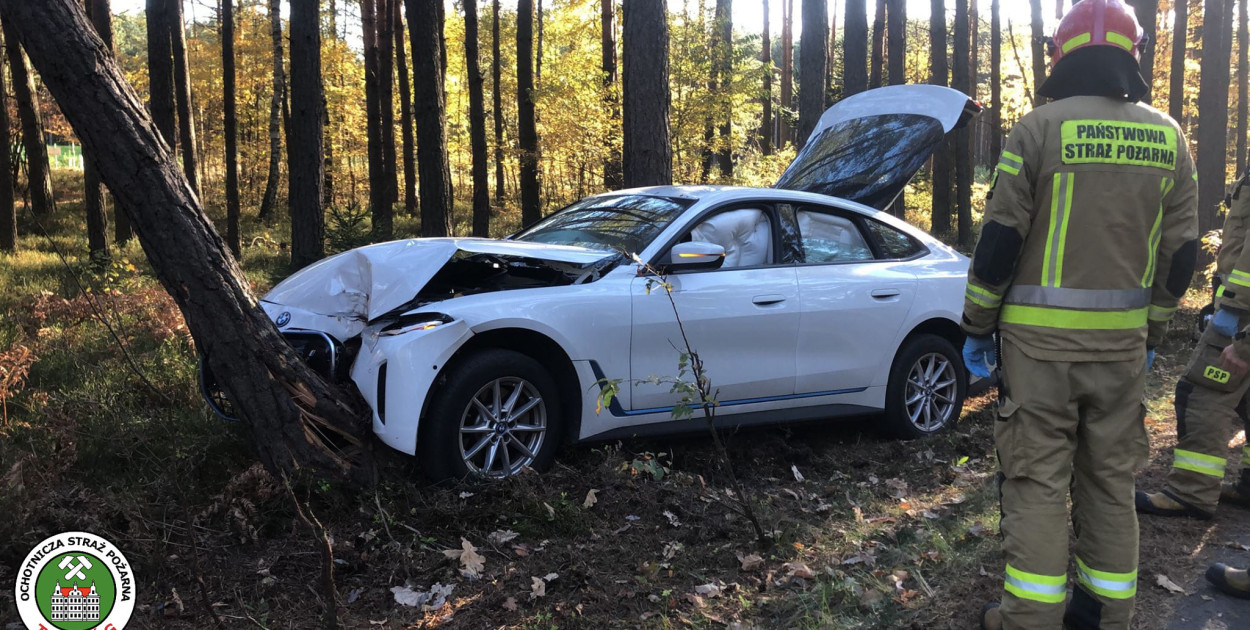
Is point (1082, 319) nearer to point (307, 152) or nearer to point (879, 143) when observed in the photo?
point (879, 143)

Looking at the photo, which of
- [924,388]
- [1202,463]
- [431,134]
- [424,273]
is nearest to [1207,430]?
[1202,463]

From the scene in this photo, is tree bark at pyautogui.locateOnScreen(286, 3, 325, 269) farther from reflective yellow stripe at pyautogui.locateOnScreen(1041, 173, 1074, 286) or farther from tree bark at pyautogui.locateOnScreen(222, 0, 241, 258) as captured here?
reflective yellow stripe at pyautogui.locateOnScreen(1041, 173, 1074, 286)

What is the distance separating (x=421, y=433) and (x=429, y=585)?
86cm

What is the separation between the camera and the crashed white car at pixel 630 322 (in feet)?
14.0

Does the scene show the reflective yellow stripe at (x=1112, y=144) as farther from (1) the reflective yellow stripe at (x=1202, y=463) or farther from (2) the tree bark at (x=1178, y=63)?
(2) the tree bark at (x=1178, y=63)

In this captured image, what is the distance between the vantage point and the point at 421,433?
415 cm

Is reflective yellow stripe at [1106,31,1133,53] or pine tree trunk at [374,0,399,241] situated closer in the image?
reflective yellow stripe at [1106,31,1133,53]

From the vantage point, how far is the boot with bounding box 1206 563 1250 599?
343cm

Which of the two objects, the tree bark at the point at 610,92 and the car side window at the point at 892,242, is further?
the tree bark at the point at 610,92

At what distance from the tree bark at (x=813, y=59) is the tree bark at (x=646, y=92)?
6.39 metres

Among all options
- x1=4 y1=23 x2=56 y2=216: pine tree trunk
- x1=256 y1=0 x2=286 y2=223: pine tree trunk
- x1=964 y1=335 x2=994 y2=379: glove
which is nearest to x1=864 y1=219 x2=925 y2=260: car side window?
x1=964 y1=335 x2=994 y2=379: glove

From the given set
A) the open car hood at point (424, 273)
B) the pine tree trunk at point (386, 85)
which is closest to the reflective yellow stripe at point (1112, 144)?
the open car hood at point (424, 273)

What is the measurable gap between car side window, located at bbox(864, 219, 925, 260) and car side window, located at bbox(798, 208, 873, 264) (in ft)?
0.37

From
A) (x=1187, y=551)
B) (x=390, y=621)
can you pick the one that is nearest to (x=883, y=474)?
(x=1187, y=551)
